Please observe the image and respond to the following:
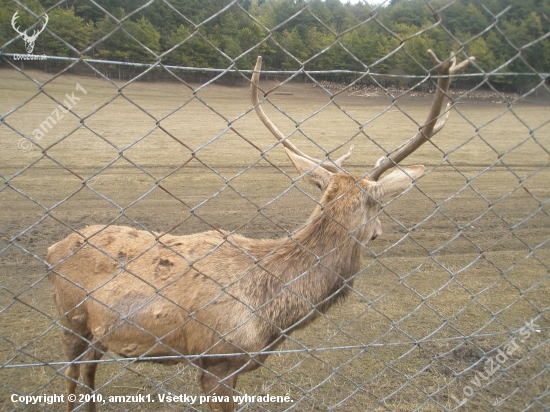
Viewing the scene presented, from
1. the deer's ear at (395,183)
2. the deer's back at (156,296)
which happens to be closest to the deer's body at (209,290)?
the deer's back at (156,296)

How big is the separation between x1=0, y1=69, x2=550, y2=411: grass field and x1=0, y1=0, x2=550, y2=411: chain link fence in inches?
1.3

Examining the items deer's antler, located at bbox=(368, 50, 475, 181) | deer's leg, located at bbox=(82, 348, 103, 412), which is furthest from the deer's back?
deer's antler, located at bbox=(368, 50, 475, 181)

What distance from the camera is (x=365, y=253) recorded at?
6.54 m

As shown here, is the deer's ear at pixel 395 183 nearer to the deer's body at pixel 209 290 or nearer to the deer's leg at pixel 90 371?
the deer's body at pixel 209 290

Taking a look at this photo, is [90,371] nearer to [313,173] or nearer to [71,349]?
[71,349]

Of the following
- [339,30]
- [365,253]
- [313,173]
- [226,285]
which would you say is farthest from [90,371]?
[365,253]

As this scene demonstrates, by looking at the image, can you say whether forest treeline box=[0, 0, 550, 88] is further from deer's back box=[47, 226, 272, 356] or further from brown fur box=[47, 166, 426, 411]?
deer's back box=[47, 226, 272, 356]

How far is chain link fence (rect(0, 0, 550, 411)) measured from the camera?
7.13ft

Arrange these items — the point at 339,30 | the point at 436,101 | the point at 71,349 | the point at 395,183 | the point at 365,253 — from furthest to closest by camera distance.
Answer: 1. the point at 365,253
2. the point at 339,30
3. the point at 71,349
4. the point at 395,183
5. the point at 436,101

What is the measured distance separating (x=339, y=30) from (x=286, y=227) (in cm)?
383

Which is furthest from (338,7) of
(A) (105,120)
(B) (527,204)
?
(A) (105,120)

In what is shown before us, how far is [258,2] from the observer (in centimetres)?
946

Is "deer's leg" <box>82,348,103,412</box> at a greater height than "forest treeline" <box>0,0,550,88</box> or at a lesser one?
lesser

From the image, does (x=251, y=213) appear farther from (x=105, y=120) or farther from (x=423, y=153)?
(x=105, y=120)
